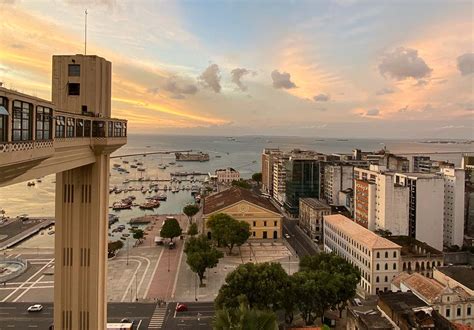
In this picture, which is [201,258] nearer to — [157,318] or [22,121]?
[157,318]

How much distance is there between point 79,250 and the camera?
14633 mm

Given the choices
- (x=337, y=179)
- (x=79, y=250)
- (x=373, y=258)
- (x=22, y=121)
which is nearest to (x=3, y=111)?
(x=22, y=121)

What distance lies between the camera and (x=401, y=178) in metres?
47.9

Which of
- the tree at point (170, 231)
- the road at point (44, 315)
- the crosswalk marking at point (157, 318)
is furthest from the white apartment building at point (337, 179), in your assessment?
the road at point (44, 315)

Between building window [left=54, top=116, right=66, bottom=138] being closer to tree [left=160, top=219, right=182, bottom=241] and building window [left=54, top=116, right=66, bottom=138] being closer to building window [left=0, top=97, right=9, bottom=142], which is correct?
building window [left=0, top=97, right=9, bottom=142]

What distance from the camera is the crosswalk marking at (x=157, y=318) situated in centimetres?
2862

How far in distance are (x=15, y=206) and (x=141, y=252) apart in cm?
4729

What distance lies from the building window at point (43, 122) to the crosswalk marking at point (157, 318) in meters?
22.3

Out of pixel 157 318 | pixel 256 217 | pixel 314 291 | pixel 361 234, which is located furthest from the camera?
pixel 256 217

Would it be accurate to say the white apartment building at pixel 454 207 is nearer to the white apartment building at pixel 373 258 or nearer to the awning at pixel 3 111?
the white apartment building at pixel 373 258

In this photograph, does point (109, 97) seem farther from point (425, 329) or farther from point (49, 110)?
point (425, 329)

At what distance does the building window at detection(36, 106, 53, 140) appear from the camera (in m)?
8.97

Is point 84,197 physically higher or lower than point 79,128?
lower

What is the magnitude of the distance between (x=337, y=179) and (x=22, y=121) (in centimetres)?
5977
